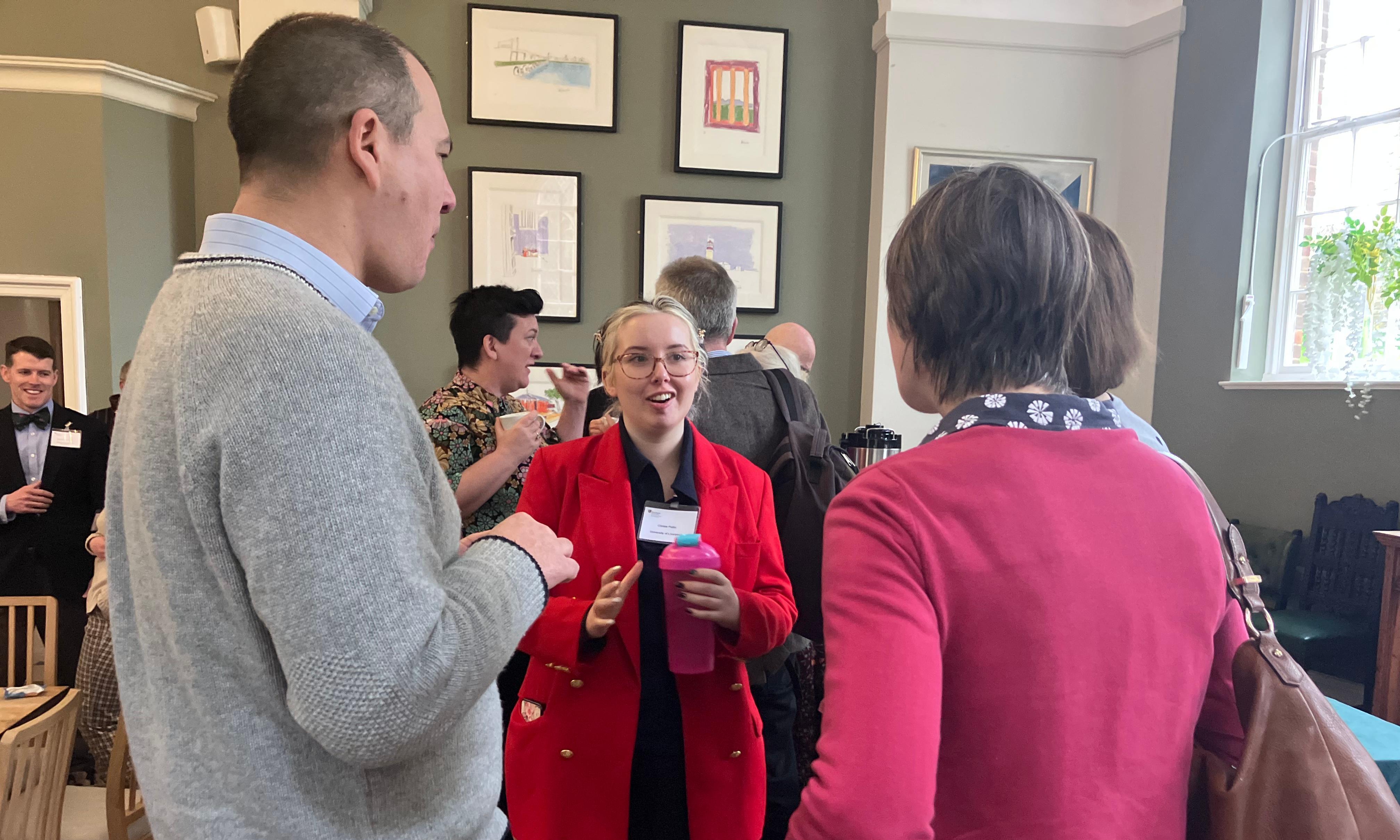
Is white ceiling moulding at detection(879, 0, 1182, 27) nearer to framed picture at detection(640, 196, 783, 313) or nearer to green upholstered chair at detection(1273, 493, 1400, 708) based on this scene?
framed picture at detection(640, 196, 783, 313)

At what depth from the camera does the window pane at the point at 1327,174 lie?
12.8 ft

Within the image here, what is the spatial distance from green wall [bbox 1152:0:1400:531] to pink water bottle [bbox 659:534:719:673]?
11.9 ft

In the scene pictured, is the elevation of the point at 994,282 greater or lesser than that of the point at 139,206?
lesser

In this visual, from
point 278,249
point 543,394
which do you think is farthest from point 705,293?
point 543,394

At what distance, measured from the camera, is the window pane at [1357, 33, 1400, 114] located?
3.71 m

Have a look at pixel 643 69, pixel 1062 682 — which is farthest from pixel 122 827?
pixel 643 69

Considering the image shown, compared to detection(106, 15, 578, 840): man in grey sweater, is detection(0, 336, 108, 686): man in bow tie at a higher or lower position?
lower

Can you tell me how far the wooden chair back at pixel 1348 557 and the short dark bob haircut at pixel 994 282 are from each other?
349 cm

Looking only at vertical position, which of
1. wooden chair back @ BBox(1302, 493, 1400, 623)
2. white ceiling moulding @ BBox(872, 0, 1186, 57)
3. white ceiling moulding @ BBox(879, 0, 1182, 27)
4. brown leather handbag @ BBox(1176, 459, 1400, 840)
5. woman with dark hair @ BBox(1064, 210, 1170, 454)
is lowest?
wooden chair back @ BBox(1302, 493, 1400, 623)

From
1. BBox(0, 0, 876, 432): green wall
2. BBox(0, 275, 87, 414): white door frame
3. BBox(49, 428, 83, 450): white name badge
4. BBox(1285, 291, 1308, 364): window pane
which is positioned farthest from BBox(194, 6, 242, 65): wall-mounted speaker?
BBox(1285, 291, 1308, 364): window pane

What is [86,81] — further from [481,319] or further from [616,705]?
[616,705]

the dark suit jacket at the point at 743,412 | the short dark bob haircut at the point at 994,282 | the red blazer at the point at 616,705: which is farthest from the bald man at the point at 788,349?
the short dark bob haircut at the point at 994,282

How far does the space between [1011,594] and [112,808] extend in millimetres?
2463

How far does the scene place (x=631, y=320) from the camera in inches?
67.0
